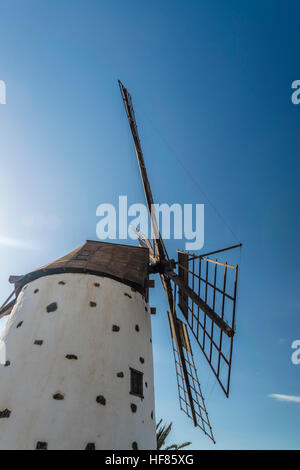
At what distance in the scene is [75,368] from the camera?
219 inches

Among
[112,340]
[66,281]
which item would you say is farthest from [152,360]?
[66,281]

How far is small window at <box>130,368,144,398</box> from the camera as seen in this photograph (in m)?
6.09

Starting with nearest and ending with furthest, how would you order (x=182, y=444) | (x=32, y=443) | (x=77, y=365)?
(x=32, y=443), (x=77, y=365), (x=182, y=444)

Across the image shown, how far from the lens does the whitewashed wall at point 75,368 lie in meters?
4.82

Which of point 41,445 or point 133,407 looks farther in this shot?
point 133,407

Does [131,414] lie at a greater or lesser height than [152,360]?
lesser

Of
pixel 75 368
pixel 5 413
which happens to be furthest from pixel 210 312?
pixel 5 413

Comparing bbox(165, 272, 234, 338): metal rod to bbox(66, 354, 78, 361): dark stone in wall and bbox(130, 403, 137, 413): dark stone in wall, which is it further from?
bbox(66, 354, 78, 361): dark stone in wall

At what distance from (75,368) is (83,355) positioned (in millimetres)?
326

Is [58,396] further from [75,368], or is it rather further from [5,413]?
[5,413]

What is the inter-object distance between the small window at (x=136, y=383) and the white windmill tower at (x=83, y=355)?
0.02 meters

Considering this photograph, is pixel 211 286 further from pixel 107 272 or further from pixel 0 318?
pixel 0 318
